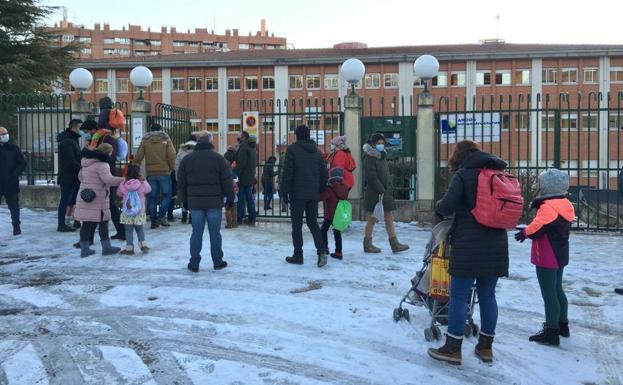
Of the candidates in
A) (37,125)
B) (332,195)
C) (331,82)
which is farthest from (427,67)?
(331,82)

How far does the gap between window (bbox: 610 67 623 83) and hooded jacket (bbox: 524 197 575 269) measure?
45.7 meters

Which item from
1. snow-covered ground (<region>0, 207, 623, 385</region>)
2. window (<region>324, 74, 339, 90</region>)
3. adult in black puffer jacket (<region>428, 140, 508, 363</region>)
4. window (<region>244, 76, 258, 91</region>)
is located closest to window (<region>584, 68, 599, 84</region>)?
window (<region>324, 74, 339, 90</region>)

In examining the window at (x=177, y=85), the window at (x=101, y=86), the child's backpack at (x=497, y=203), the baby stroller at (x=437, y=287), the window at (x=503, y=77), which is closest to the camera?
the child's backpack at (x=497, y=203)

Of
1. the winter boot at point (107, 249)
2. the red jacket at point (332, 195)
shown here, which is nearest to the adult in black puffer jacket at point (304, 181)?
the red jacket at point (332, 195)

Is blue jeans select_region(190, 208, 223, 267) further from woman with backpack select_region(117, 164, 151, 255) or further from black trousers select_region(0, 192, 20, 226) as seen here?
black trousers select_region(0, 192, 20, 226)

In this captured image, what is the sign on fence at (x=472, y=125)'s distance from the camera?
1139 centimetres

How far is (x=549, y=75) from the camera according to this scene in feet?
148

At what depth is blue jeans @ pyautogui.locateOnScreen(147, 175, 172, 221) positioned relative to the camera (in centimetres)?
1037

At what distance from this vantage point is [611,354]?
4.72 metres

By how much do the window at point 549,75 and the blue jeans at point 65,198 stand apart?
43125mm

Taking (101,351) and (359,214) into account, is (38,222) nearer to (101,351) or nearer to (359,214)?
(359,214)

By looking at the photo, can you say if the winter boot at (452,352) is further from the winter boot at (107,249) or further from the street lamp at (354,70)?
the street lamp at (354,70)

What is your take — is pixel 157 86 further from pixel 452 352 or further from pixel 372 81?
pixel 452 352

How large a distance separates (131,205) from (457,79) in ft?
137
